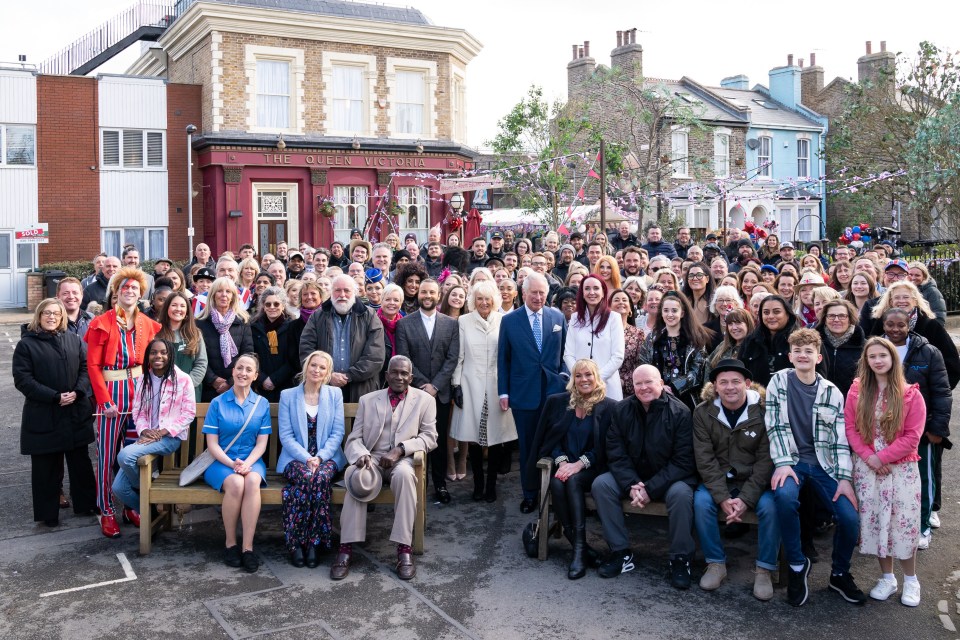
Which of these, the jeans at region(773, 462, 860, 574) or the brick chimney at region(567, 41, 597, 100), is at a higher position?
the brick chimney at region(567, 41, 597, 100)

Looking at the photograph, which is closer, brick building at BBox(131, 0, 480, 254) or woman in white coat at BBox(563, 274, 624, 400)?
woman in white coat at BBox(563, 274, 624, 400)

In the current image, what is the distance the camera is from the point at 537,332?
25.5ft

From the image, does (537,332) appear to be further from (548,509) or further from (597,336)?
(548,509)

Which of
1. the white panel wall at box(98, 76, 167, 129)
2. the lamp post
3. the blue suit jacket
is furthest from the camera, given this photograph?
the white panel wall at box(98, 76, 167, 129)

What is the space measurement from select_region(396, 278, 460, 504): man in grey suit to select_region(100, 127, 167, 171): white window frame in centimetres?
2209

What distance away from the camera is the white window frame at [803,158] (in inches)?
1549

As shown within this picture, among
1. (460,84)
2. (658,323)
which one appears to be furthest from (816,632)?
(460,84)

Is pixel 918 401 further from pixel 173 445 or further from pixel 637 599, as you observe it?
pixel 173 445

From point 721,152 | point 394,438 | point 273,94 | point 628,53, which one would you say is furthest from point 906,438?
point 721,152

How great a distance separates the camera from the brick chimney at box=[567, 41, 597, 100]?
124 ft

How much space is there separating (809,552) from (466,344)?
3.36 m

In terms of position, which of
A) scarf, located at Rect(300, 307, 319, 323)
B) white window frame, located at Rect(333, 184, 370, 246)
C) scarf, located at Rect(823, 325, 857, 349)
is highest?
white window frame, located at Rect(333, 184, 370, 246)

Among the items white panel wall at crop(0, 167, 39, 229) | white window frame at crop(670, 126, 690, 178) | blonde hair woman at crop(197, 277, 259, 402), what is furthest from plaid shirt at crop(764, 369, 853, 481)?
white window frame at crop(670, 126, 690, 178)

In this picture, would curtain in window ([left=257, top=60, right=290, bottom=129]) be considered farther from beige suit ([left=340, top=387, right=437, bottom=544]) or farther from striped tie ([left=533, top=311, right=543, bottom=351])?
beige suit ([left=340, top=387, right=437, bottom=544])
